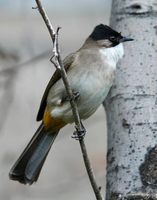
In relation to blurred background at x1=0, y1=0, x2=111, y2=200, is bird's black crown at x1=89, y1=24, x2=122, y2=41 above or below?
above

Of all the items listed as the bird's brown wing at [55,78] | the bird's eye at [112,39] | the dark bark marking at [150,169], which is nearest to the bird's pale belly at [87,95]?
the bird's brown wing at [55,78]

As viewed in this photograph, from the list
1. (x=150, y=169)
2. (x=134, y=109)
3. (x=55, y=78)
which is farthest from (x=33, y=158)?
(x=150, y=169)

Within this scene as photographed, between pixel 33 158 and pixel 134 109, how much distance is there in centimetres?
80

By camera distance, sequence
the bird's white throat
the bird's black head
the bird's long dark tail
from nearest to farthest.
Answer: the bird's white throat, the bird's long dark tail, the bird's black head

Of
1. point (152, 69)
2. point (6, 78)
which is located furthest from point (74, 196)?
point (152, 69)

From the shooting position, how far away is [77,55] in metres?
3.68

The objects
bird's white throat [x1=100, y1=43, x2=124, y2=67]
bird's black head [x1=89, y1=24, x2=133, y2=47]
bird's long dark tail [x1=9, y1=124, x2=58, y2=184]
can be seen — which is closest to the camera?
bird's white throat [x1=100, y1=43, x2=124, y2=67]

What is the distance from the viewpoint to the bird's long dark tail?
3.58 meters

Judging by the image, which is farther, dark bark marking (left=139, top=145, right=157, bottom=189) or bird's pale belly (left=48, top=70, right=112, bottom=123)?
bird's pale belly (left=48, top=70, right=112, bottom=123)

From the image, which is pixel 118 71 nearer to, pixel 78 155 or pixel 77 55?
pixel 77 55

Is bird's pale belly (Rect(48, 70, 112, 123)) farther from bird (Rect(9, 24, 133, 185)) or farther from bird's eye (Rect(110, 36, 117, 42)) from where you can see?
bird's eye (Rect(110, 36, 117, 42))

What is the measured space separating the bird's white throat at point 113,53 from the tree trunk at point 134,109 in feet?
0.31

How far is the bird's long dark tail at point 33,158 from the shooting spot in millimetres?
3575

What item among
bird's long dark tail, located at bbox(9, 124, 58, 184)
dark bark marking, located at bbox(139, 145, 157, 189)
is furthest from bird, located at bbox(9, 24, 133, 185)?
dark bark marking, located at bbox(139, 145, 157, 189)
